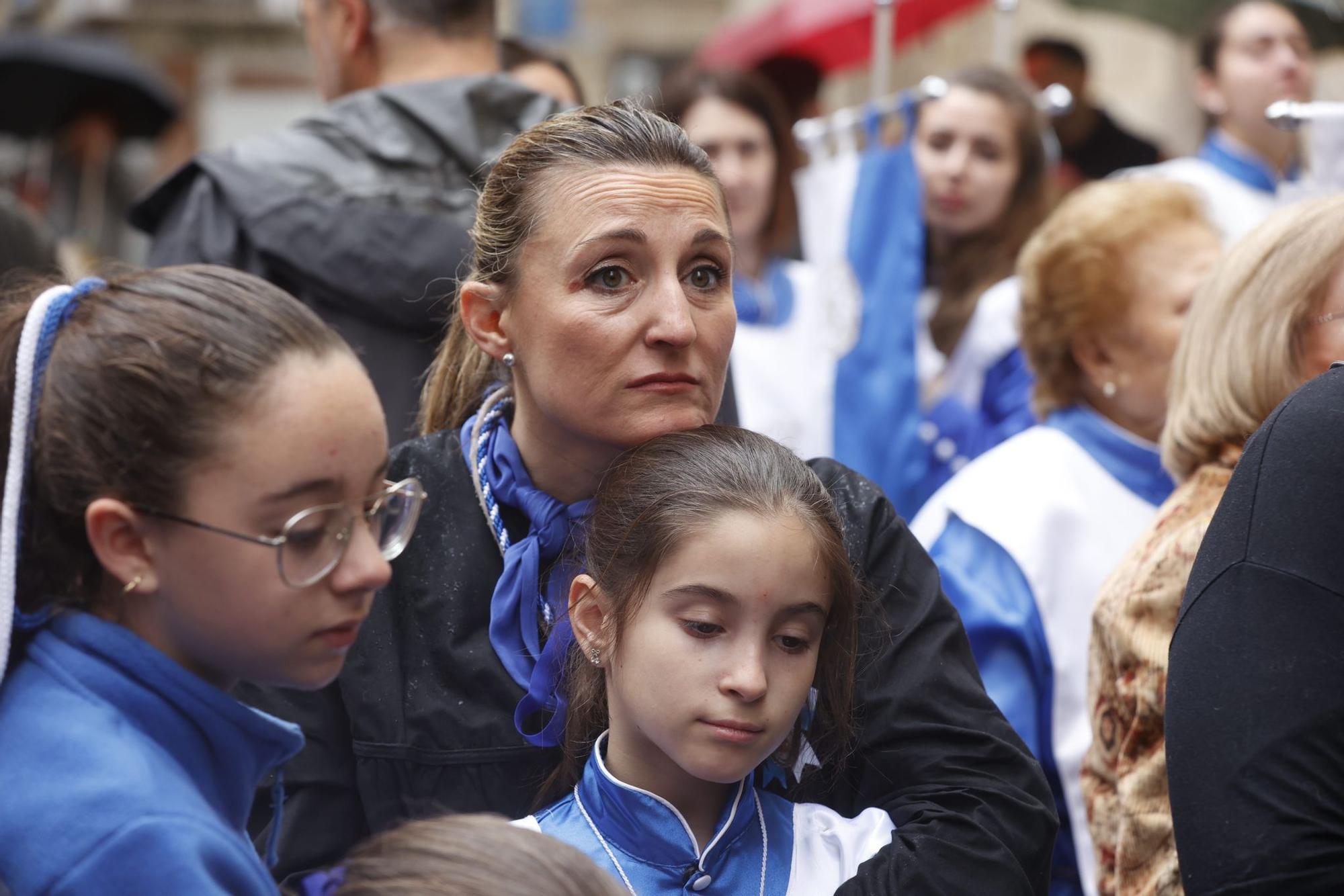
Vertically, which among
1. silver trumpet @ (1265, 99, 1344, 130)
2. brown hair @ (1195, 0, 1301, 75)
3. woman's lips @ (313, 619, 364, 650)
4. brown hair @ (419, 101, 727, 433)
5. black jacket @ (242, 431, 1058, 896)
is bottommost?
black jacket @ (242, 431, 1058, 896)

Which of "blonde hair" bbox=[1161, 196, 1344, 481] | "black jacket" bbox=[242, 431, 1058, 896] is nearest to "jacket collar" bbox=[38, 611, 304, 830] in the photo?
"black jacket" bbox=[242, 431, 1058, 896]

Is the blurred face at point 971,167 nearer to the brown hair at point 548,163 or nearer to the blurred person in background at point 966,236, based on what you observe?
the blurred person in background at point 966,236

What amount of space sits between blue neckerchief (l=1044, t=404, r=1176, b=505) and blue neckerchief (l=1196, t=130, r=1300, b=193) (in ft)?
7.19

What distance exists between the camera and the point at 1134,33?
11.1 metres

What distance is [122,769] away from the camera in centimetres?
162

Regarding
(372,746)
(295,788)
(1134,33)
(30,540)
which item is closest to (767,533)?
(372,746)

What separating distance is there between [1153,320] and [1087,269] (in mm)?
188

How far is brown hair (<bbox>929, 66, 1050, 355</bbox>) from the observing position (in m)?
5.17

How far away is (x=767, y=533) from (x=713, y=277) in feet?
1.52

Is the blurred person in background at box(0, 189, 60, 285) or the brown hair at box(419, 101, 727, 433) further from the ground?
the brown hair at box(419, 101, 727, 433)

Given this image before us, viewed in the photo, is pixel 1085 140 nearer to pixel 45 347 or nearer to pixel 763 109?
pixel 763 109

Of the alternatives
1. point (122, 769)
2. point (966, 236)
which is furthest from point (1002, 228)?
point (122, 769)

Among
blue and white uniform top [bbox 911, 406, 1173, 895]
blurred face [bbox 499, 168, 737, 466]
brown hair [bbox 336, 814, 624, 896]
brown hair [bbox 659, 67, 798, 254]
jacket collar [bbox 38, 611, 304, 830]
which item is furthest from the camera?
brown hair [bbox 659, 67, 798, 254]

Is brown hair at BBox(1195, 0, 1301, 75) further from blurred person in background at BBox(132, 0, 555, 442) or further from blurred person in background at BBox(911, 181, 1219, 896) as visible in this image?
blurred person in background at BBox(132, 0, 555, 442)
